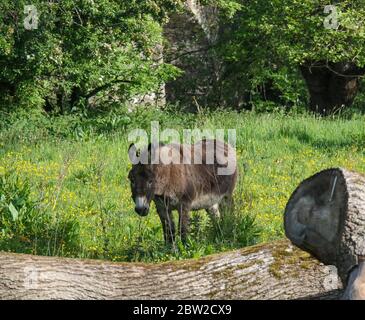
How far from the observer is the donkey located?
10.5 metres

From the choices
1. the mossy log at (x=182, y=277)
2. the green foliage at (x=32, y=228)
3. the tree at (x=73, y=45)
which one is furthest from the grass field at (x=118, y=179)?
the mossy log at (x=182, y=277)

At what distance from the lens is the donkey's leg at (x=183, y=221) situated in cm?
1084

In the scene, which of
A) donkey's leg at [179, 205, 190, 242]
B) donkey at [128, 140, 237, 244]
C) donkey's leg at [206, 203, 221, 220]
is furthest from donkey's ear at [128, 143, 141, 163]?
donkey's leg at [206, 203, 221, 220]

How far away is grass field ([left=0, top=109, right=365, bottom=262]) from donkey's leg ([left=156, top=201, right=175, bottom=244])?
5.3 inches

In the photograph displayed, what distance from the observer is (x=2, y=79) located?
20.9m

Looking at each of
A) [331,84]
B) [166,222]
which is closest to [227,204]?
[166,222]

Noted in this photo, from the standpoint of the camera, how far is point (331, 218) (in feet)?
24.7

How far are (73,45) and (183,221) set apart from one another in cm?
970

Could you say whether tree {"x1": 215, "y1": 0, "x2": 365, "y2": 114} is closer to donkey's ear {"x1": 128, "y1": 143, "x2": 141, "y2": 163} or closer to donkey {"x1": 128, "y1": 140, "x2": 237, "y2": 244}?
donkey {"x1": 128, "y1": 140, "x2": 237, "y2": 244}

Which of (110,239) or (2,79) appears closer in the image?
(110,239)
